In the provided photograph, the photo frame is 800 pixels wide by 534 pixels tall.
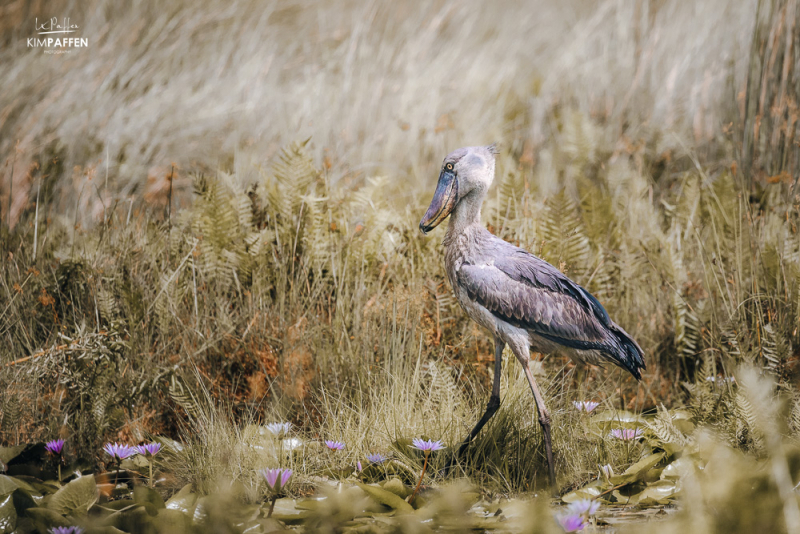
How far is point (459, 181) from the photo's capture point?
3.29 metres

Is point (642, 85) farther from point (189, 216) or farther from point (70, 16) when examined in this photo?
point (70, 16)

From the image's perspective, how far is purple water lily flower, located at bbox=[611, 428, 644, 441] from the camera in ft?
10.3

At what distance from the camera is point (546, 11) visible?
36.1 feet

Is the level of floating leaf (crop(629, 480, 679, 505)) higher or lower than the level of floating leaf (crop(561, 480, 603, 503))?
lower

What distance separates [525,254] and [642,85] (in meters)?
4.50

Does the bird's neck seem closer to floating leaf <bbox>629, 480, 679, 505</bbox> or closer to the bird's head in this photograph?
the bird's head

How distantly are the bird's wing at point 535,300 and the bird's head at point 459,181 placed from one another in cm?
27

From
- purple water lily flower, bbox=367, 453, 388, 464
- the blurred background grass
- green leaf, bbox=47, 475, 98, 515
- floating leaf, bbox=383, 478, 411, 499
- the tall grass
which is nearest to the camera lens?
green leaf, bbox=47, 475, 98, 515

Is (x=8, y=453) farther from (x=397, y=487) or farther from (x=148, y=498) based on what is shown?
(x=397, y=487)

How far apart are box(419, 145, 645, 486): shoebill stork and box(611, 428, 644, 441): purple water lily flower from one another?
0.25 metres
